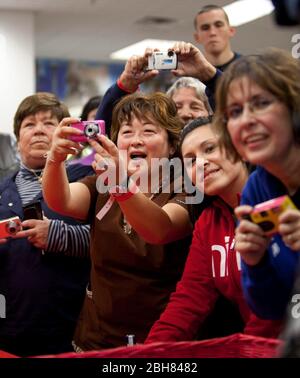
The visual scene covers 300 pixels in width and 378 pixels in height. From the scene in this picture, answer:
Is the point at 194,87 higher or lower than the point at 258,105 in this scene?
higher

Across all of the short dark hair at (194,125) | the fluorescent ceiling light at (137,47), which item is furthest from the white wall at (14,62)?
the short dark hair at (194,125)

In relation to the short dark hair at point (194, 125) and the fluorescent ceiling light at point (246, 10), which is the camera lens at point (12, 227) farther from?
the fluorescent ceiling light at point (246, 10)

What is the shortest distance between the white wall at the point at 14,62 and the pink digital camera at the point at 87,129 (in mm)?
4897

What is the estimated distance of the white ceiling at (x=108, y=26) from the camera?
6.16 metres

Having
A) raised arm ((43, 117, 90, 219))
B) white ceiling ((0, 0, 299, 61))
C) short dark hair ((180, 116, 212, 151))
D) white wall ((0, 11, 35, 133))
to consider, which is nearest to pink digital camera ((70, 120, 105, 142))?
raised arm ((43, 117, 90, 219))

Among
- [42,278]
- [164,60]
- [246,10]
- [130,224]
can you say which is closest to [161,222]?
[130,224]

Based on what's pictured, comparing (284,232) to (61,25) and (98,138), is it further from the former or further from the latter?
(61,25)

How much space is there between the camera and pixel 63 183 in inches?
66.0

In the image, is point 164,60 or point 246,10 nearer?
point 164,60

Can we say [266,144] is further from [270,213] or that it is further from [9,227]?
[9,227]

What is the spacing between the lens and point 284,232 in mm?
1026

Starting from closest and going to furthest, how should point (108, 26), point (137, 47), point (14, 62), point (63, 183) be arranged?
point (63, 183) < point (14, 62) < point (108, 26) < point (137, 47)

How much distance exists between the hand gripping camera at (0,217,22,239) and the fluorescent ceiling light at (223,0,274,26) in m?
4.73

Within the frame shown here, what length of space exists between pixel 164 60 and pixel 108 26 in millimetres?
5427
